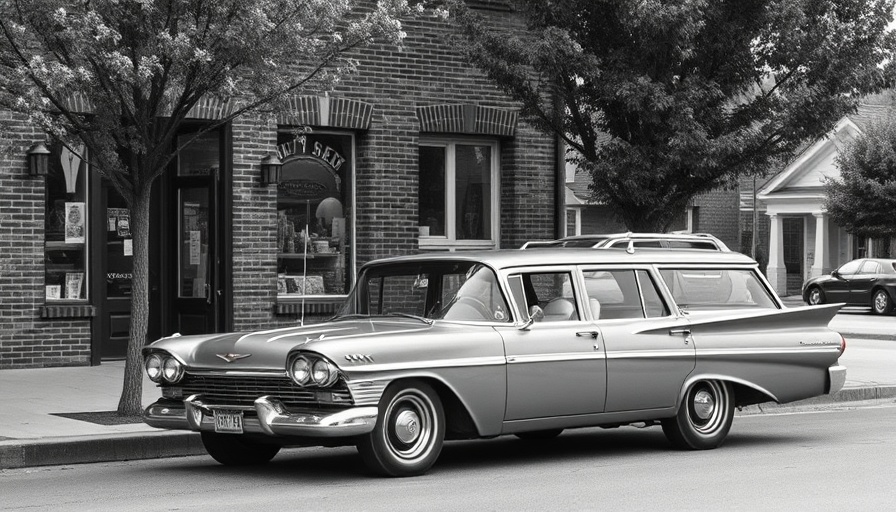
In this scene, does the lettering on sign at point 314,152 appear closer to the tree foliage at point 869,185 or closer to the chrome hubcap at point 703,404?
the chrome hubcap at point 703,404

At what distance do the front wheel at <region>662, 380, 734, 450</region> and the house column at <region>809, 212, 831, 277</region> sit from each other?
35.6 m

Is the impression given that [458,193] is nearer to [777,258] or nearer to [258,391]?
[258,391]

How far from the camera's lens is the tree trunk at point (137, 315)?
1169 cm

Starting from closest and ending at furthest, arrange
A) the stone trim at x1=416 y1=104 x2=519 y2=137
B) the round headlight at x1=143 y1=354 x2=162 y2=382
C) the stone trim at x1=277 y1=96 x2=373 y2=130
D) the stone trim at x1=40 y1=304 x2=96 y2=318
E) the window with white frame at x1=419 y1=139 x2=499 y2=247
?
the round headlight at x1=143 y1=354 x2=162 y2=382 < the stone trim at x1=40 y1=304 x2=96 y2=318 < the stone trim at x1=277 y1=96 x2=373 y2=130 < the stone trim at x1=416 y1=104 x2=519 y2=137 < the window with white frame at x1=419 y1=139 x2=499 y2=247

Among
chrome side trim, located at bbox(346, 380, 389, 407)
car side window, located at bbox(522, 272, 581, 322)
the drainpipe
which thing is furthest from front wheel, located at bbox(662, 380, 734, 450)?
the drainpipe

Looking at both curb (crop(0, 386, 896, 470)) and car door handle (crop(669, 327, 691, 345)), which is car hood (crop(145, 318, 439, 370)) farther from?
car door handle (crop(669, 327, 691, 345))

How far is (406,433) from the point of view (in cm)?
883

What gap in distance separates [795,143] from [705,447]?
21.8 feet

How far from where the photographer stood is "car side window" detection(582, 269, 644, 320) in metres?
10.2

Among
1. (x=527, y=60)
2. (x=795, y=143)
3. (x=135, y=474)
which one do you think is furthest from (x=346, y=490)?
(x=795, y=143)

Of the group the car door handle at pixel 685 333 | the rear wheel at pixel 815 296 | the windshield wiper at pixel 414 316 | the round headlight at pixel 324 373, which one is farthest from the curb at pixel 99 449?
the rear wheel at pixel 815 296

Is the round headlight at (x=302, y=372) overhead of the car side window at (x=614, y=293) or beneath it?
beneath

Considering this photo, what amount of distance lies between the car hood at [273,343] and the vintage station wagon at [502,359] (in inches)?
0.6

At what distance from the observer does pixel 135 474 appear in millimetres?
9391
